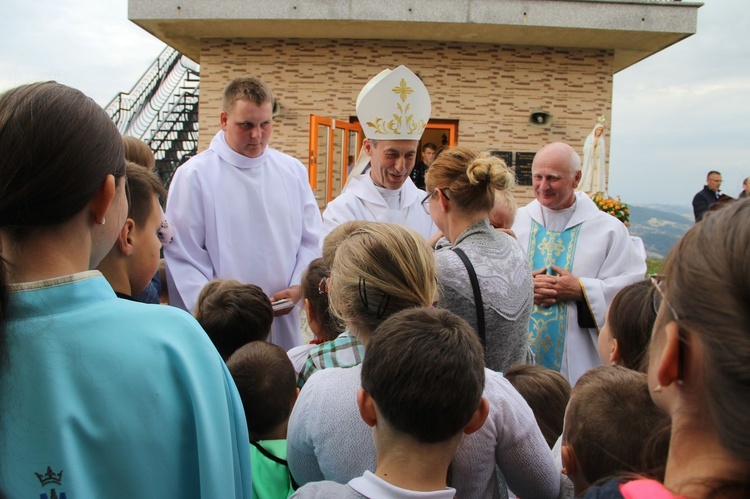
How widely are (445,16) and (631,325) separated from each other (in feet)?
37.1

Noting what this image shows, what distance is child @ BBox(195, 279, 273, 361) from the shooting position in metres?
2.67

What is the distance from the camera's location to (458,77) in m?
13.9

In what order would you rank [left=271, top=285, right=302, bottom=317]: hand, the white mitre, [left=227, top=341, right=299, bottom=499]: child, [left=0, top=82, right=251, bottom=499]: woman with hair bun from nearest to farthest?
1. [left=0, top=82, right=251, bottom=499]: woman with hair bun
2. [left=227, top=341, right=299, bottom=499]: child
3. [left=271, top=285, right=302, bottom=317]: hand
4. the white mitre

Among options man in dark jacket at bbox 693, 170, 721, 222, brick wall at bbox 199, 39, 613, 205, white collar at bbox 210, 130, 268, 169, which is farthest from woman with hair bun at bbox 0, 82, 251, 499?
man in dark jacket at bbox 693, 170, 721, 222

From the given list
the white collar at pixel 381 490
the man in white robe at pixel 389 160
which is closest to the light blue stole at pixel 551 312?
the man in white robe at pixel 389 160

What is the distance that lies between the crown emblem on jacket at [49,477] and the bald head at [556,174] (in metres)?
3.12

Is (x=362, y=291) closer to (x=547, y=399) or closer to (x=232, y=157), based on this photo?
(x=547, y=399)

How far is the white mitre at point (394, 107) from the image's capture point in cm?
444

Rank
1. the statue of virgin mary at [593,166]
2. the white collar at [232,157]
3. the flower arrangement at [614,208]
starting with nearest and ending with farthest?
the white collar at [232,157] < the flower arrangement at [614,208] < the statue of virgin mary at [593,166]

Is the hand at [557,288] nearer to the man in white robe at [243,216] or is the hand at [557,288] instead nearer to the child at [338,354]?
the man in white robe at [243,216]

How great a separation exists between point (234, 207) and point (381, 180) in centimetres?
99

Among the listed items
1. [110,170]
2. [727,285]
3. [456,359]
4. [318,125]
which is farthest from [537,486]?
[318,125]

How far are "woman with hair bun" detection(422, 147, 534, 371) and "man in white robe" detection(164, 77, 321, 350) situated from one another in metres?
1.52

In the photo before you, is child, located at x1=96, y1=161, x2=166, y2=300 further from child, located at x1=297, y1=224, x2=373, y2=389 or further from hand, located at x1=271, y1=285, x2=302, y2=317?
hand, located at x1=271, y1=285, x2=302, y2=317
